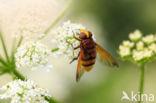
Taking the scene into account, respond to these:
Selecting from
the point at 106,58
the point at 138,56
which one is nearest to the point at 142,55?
the point at 138,56

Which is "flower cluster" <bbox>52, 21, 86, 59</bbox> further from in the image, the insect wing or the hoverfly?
the insect wing

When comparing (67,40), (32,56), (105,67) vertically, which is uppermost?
(67,40)

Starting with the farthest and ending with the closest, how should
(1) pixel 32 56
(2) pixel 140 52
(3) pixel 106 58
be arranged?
(2) pixel 140 52 < (3) pixel 106 58 < (1) pixel 32 56

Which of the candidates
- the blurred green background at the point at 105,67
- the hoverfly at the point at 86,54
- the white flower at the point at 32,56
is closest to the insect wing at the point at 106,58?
the hoverfly at the point at 86,54

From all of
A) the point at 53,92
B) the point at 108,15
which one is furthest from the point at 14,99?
the point at 108,15

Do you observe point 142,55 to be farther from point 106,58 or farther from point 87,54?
point 87,54

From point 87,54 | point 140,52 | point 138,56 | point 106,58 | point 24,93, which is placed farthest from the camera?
point 140,52

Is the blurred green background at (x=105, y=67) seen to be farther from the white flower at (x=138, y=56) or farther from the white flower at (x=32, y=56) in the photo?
the white flower at (x=138, y=56)
